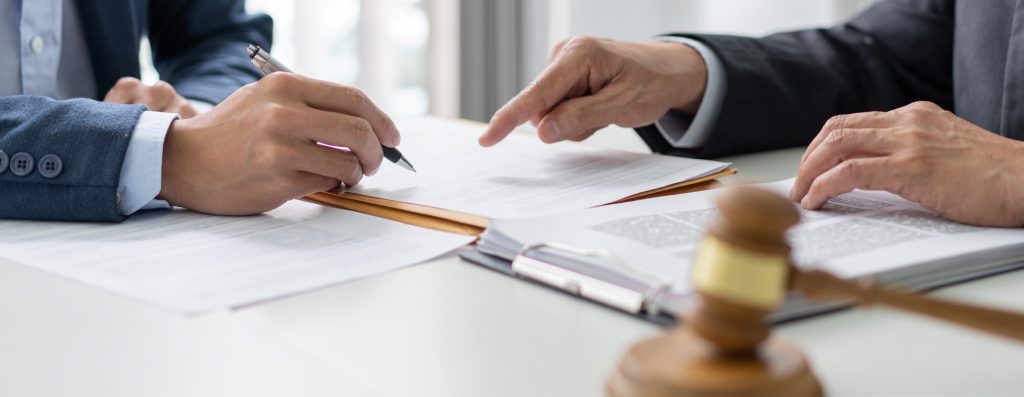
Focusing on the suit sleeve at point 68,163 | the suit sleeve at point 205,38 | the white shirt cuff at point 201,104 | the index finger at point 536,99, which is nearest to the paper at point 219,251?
the suit sleeve at point 68,163

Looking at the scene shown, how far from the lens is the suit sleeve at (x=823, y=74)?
127 cm

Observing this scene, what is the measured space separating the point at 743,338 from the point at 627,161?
0.72 m

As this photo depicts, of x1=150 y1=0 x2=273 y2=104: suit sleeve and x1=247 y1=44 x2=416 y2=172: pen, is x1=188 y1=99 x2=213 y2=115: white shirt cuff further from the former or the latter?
x1=247 y1=44 x2=416 y2=172: pen

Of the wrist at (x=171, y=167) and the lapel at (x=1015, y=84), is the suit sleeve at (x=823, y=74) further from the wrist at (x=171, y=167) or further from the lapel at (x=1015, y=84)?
the wrist at (x=171, y=167)

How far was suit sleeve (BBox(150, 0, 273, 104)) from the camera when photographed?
158cm

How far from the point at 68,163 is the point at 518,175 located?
44 centimetres

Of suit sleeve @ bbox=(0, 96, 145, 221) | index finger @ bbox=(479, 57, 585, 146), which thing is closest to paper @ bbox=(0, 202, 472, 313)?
suit sleeve @ bbox=(0, 96, 145, 221)

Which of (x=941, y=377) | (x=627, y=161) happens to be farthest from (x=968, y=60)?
(x=941, y=377)

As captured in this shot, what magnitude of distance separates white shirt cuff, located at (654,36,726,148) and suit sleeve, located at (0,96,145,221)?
0.66m

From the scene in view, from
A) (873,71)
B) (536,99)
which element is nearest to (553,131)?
(536,99)

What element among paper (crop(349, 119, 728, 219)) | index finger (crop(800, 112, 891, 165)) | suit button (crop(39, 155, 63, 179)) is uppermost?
index finger (crop(800, 112, 891, 165))

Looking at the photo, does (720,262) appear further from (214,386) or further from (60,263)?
(60,263)

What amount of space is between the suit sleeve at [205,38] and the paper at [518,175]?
48 cm

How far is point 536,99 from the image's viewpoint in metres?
1.12
